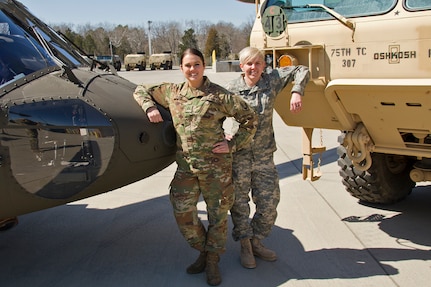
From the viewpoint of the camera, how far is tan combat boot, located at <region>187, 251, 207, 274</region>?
3436 millimetres

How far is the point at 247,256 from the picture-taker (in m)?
3.48

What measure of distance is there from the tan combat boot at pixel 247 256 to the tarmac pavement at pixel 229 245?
0.17 feet

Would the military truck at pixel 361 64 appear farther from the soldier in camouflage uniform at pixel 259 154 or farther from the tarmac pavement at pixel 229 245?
the tarmac pavement at pixel 229 245

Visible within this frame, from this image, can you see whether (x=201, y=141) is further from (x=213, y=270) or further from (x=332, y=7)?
(x=332, y=7)

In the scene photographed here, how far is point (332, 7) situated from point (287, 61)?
538mm

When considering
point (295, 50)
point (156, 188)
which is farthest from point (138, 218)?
point (295, 50)

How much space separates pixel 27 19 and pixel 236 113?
177 cm

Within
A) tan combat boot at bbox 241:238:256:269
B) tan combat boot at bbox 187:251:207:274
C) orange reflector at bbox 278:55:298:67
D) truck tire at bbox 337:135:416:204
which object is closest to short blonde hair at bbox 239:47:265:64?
orange reflector at bbox 278:55:298:67

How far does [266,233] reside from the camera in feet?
11.6

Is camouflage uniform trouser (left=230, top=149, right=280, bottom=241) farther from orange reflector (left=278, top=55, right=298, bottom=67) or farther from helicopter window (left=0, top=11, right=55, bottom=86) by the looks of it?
helicopter window (left=0, top=11, right=55, bottom=86)

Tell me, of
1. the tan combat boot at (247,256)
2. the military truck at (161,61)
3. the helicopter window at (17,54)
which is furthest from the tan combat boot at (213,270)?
the military truck at (161,61)

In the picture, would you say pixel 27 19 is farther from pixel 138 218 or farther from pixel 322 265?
pixel 322 265

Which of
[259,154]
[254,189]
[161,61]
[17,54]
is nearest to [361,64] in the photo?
[259,154]

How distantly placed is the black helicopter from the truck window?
142 centimetres
